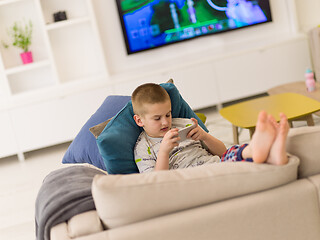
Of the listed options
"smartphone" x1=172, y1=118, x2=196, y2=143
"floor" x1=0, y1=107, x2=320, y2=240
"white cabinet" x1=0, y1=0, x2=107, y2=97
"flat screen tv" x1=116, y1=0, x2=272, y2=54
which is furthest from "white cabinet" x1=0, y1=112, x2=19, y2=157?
"smartphone" x1=172, y1=118, x2=196, y2=143

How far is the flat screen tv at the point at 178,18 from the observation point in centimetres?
515

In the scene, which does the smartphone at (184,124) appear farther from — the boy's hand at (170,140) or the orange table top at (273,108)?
the orange table top at (273,108)

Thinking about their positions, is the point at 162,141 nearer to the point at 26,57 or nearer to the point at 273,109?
the point at 273,109

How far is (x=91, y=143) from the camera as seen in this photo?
2.59 meters

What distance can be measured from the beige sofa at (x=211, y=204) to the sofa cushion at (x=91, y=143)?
1074 millimetres

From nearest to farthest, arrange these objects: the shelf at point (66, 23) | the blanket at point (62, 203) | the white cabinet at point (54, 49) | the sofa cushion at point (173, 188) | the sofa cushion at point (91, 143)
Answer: the sofa cushion at point (173, 188) → the blanket at point (62, 203) → the sofa cushion at point (91, 143) → the shelf at point (66, 23) → the white cabinet at point (54, 49)

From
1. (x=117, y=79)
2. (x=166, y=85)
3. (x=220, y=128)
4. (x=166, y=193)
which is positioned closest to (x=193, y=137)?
(x=166, y=85)

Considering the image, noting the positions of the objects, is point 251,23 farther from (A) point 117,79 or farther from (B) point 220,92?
(A) point 117,79

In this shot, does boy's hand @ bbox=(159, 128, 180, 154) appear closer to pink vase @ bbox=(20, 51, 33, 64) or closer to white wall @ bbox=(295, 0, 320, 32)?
pink vase @ bbox=(20, 51, 33, 64)

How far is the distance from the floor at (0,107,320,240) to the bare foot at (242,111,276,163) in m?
1.86

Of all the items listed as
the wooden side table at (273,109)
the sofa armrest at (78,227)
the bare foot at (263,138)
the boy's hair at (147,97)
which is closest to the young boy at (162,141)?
the boy's hair at (147,97)

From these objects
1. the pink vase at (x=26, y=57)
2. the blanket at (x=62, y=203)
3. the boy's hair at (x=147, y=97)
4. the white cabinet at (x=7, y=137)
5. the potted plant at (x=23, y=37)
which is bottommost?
the white cabinet at (x=7, y=137)

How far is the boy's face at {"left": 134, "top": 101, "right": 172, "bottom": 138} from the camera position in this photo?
207 cm

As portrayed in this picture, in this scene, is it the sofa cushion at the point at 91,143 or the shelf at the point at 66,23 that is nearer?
the sofa cushion at the point at 91,143
